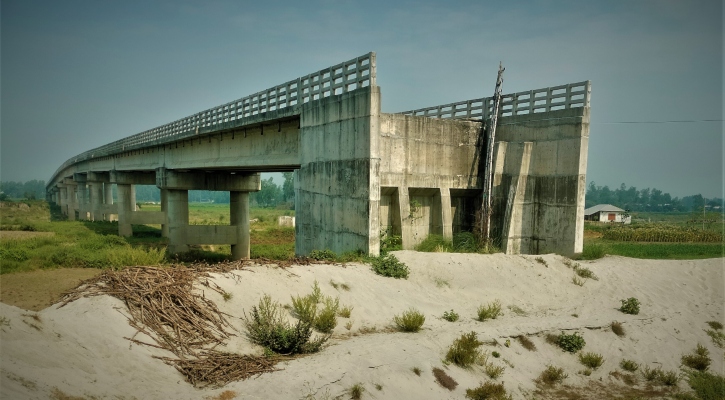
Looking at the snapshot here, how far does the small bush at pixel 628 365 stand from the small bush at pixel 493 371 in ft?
12.5

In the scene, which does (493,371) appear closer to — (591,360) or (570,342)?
(570,342)

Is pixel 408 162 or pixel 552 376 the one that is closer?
pixel 552 376

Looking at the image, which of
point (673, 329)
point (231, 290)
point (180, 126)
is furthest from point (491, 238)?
point (180, 126)

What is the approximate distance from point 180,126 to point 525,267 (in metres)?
21.4

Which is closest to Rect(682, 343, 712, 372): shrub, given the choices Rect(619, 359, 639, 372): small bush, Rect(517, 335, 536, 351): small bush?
Rect(619, 359, 639, 372): small bush

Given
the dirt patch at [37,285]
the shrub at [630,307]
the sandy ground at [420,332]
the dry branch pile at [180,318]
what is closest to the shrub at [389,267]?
the sandy ground at [420,332]

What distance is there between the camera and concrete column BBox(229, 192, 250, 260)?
97.3ft

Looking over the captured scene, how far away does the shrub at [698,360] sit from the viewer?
36.7 feet

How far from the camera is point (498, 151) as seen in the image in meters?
17.7

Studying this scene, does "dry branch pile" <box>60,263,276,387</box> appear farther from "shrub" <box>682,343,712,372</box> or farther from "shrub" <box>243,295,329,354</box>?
"shrub" <box>682,343,712,372</box>

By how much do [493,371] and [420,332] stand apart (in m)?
1.83

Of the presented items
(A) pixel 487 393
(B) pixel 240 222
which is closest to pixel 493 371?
(A) pixel 487 393

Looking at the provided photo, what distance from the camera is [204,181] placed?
29406 mm

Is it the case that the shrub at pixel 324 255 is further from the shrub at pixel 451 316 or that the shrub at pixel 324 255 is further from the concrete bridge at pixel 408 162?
the shrub at pixel 451 316
